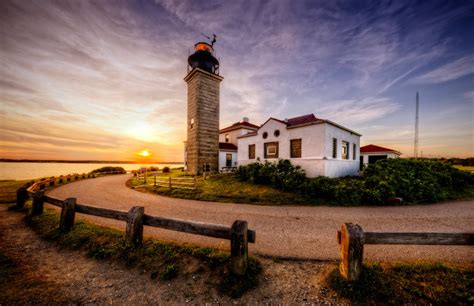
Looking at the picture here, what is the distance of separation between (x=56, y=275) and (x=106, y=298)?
1565mm

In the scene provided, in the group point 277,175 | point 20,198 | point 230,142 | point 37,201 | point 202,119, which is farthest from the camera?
point 230,142

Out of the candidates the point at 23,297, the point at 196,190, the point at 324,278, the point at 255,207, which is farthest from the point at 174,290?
the point at 196,190

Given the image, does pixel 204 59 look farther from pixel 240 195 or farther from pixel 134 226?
pixel 134 226

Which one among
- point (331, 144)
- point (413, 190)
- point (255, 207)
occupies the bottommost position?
point (255, 207)

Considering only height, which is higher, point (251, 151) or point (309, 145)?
point (309, 145)

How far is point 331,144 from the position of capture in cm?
1476

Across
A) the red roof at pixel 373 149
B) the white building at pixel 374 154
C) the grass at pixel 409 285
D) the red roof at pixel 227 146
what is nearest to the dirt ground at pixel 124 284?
the grass at pixel 409 285

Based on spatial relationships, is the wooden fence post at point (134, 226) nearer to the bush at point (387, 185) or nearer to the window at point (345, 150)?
the bush at point (387, 185)

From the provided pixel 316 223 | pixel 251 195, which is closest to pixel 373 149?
pixel 251 195

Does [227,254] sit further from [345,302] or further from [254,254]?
[345,302]

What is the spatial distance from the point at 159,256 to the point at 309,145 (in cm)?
1387

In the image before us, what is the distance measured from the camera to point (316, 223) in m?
6.19

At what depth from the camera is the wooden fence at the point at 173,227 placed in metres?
3.23

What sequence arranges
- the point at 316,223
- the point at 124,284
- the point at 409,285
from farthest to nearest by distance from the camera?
the point at 316,223 → the point at 124,284 → the point at 409,285
